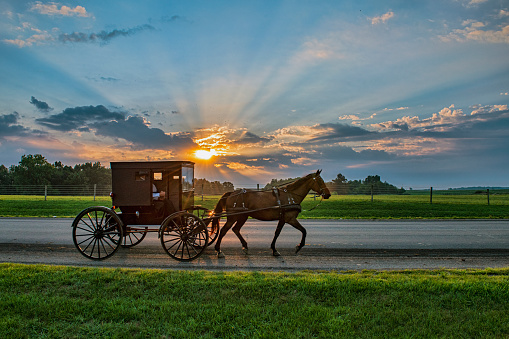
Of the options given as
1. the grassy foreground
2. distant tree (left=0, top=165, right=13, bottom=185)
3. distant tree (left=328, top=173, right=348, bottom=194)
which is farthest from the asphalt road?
distant tree (left=0, top=165, right=13, bottom=185)

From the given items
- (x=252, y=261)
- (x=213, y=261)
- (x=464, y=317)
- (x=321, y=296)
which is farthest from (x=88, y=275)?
(x=464, y=317)

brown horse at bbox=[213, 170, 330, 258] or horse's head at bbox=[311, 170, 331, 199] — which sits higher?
horse's head at bbox=[311, 170, 331, 199]

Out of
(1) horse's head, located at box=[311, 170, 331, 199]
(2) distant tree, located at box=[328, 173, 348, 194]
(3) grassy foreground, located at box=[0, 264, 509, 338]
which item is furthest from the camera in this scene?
(2) distant tree, located at box=[328, 173, 348, 194]

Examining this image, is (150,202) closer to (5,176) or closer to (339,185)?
(339,185)

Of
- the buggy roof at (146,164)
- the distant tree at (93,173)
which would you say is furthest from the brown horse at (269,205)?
the distant tree at (93,173)

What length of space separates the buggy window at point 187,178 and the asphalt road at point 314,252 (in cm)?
171

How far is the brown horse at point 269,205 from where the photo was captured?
29.5ft

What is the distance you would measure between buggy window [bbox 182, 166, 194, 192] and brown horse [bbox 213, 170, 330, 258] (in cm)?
95

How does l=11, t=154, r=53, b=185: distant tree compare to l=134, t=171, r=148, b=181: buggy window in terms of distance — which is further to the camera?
l=11, t=154, r=53, b=185: distant tree

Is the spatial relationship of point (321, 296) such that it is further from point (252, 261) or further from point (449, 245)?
point (449, 245)

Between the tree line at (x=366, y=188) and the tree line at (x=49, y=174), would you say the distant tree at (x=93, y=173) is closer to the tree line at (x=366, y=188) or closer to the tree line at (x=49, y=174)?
the tree line at (x=49, y=174)

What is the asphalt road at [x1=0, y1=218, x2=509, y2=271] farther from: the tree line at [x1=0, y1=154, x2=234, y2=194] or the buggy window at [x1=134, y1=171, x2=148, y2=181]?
the tree line at [x1=0, y1=154, x2=234, y2=194]

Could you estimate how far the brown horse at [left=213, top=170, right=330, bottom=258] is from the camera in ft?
29.5

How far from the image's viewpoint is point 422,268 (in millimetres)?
7824
